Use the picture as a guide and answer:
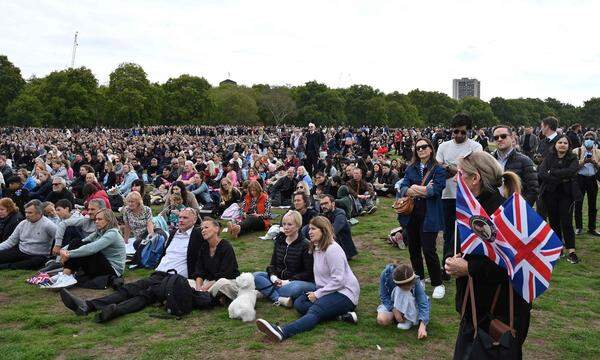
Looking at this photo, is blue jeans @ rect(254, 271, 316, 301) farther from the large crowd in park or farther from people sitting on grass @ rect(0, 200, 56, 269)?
people sitting on grass @ rect(0, 200, 56, 269)

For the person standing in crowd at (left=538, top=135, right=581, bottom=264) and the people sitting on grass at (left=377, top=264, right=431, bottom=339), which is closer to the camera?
the people sitting on grass at (left=377, top=264, right=431, bottom=339)

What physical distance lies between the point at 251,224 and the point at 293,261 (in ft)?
14.6

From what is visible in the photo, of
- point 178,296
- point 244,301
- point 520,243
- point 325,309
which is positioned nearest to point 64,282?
point 178,296

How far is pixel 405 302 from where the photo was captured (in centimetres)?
535

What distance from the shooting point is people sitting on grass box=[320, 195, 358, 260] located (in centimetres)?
794

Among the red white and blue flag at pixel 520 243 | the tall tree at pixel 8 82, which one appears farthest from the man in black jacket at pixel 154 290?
the tall tree at pixel 8 82

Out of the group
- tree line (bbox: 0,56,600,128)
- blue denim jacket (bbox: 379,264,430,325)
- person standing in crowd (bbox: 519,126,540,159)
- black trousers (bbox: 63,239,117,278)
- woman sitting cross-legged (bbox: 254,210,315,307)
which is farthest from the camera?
tree line (bbox: 0,56,600,128)

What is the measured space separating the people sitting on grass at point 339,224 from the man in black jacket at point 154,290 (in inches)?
84.1

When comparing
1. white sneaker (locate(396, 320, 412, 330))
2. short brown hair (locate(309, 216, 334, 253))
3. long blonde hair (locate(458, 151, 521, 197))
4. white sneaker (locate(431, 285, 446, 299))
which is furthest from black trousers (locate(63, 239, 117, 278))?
long blonde hair (locate(458, 151, 521, 197))

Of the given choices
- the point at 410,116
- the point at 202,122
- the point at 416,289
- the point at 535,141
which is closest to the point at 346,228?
the point at 416,289

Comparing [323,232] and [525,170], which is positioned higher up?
[525,170]

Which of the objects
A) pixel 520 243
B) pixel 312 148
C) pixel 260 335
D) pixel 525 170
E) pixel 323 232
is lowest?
pixel 260 335

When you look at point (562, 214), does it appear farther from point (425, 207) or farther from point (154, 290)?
point (154, 290)

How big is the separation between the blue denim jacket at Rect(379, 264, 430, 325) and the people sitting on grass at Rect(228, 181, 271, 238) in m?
5.53
